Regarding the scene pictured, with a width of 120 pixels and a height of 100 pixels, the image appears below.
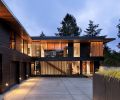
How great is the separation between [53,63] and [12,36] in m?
19.6

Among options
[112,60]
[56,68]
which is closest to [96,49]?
[56,68]

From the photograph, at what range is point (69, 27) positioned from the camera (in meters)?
97.7

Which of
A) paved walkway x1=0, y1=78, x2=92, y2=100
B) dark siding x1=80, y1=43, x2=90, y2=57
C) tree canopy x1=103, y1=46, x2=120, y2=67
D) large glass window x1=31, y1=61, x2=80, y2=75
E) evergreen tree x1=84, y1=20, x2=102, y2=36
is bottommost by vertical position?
paved walkway x1=0, y1=78, x2=92, y2=100

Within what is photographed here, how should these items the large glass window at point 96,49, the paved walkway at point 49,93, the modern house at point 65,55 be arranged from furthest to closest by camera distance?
the large glass window at point 96,49 < the modern house at point 65,55 < the paved walkway at point 49,93

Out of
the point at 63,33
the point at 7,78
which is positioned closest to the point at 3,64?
the point at 7,78

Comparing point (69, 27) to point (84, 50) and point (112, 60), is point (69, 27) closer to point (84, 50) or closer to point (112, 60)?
point (84, 50)

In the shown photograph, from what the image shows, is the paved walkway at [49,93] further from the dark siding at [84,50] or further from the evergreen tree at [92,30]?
the evergreen tree at [92,30]

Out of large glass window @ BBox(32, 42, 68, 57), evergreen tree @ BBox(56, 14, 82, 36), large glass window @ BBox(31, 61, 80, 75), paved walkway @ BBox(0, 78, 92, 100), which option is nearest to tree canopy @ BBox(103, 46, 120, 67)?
paved walkway @ BBox(0, 78, 92, 100)

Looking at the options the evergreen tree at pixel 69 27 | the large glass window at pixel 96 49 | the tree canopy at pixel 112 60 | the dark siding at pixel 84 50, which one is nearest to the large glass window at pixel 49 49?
the dark siding at pixel 84 50

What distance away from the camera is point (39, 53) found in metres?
52.3

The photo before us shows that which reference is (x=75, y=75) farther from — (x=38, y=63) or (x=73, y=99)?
(x=73, y=99)

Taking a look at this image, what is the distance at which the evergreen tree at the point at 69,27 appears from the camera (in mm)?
95812

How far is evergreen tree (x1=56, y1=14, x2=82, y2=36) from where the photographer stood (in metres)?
95.8

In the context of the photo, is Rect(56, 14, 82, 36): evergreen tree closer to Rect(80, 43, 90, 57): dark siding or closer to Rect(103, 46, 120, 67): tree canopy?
Rect(80, 43, 90, 57): dark siding
